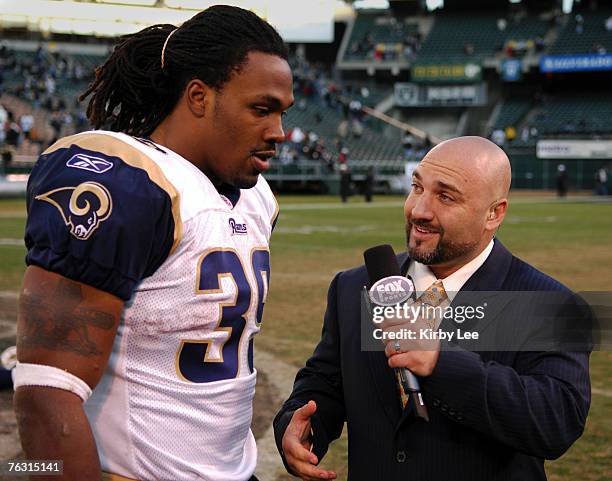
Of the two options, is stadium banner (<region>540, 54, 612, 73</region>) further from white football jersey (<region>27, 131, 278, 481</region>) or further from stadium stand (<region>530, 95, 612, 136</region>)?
white football jersey (<region>27, 131, 278, 481</region>)

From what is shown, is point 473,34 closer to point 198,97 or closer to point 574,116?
point 574,116

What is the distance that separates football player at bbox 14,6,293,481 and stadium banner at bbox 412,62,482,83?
4711cm

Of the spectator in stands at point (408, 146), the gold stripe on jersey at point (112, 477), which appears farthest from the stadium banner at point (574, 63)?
the gold stripe on jersey at point (112, 477)

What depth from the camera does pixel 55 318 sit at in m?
1.77

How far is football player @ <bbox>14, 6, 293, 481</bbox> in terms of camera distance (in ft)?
5.84

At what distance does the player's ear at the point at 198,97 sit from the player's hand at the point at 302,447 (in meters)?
0.90

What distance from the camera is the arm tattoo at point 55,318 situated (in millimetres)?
1777

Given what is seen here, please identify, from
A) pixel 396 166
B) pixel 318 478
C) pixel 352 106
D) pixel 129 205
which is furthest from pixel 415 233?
pixel 352 106

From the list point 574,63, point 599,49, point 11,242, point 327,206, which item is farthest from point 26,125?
point 599,49

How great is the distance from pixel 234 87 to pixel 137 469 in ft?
3.27

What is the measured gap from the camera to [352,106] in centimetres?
4544

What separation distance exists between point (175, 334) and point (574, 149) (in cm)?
4076

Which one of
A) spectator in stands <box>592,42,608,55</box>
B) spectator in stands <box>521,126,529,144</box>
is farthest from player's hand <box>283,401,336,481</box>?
spectator in stands <box>592,42,608,55</box>

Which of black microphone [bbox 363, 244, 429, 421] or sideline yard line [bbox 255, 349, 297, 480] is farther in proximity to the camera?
sideline yard line [bbox 255, 349, 297, 480]
